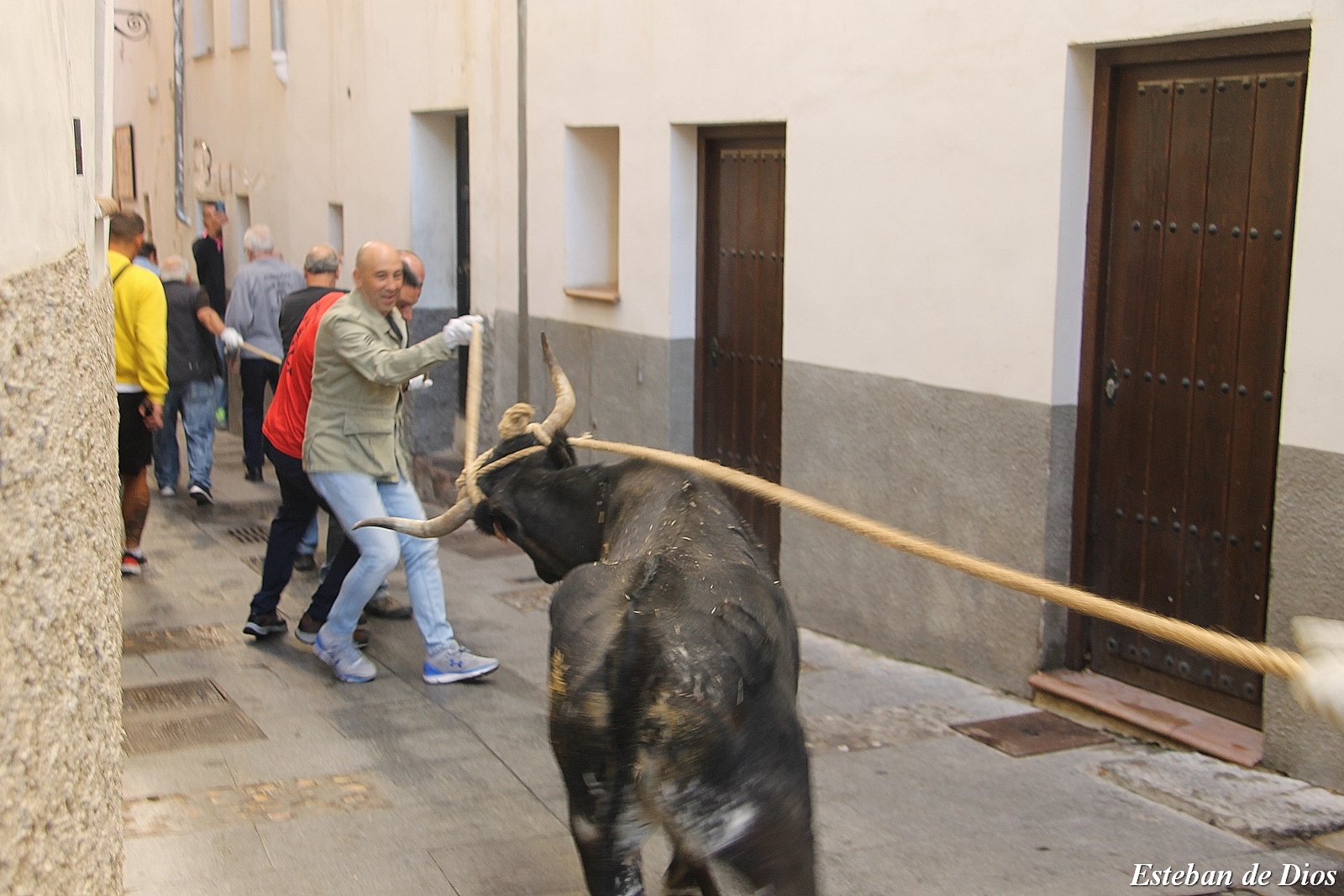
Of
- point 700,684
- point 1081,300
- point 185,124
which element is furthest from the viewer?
point 185,124

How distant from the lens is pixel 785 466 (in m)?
7.50

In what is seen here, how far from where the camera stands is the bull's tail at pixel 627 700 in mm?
3137

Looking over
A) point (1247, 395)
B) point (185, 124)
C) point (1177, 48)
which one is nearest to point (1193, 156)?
point (1177, 48)

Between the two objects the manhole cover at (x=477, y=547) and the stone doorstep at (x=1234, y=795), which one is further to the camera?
the manhole cover at (x=477, y=547)

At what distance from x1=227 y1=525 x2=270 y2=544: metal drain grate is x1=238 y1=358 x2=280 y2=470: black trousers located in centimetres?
93

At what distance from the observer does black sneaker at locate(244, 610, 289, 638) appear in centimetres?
713

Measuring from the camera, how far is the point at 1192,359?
18.2ft

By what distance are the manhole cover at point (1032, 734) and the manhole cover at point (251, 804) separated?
7.57ft

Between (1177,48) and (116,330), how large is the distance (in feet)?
19.2

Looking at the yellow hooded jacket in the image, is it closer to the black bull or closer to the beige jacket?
the beige jacket

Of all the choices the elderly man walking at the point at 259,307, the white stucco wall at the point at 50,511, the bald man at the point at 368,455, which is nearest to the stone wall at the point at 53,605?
the white stucco wall at the point at 50,511

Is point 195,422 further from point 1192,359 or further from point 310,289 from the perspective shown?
point 1192,359

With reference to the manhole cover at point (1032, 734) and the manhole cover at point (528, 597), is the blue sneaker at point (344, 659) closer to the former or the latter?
the manhole cover at point (528, 597)

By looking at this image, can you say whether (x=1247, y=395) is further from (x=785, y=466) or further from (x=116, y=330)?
(x=116, y=330)
